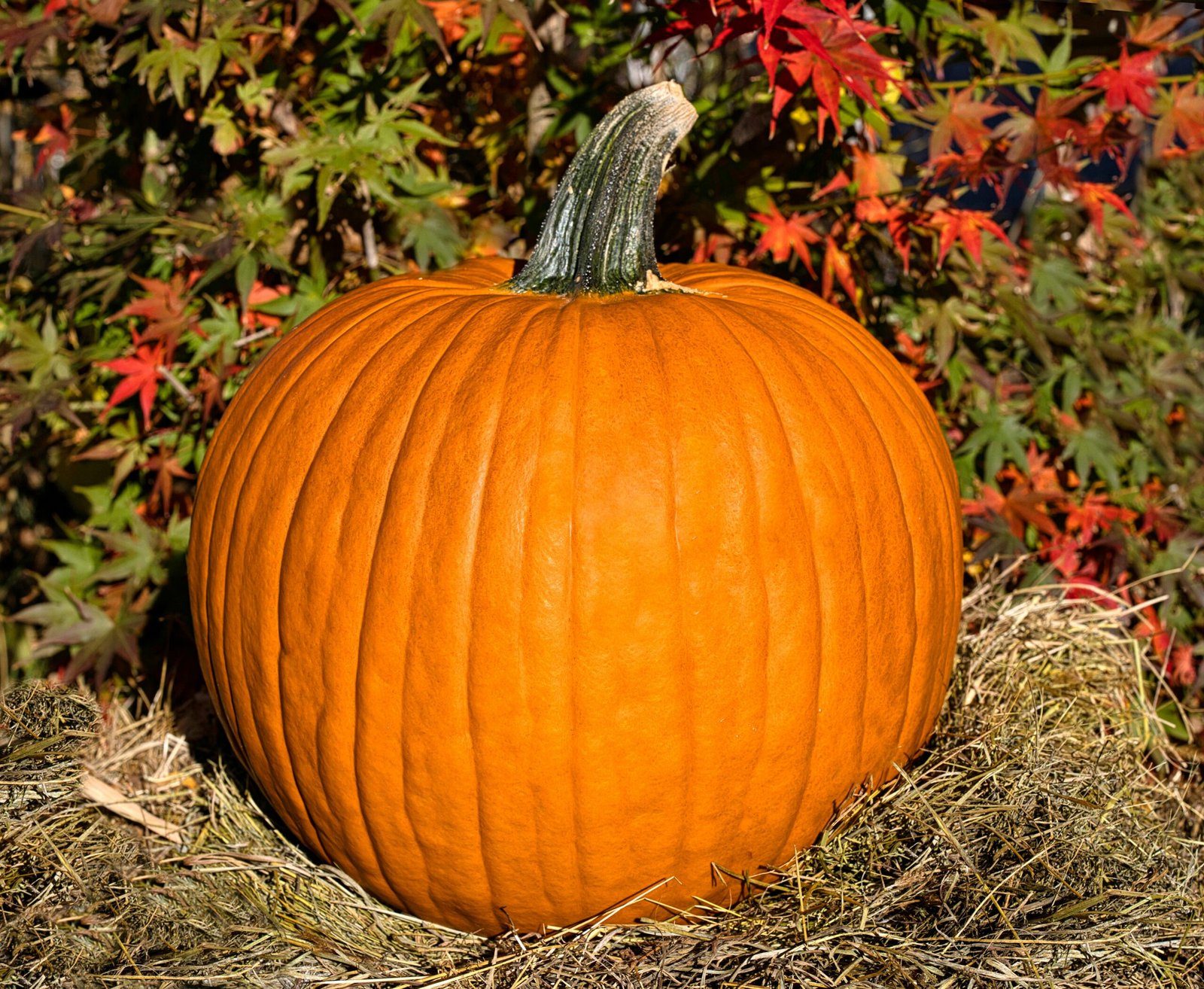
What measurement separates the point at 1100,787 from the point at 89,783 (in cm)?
207

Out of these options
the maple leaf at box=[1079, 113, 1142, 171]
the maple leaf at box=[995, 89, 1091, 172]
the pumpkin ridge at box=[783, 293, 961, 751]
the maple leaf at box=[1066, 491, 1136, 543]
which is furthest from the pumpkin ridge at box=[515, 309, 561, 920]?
the maple leaf at box=[1066, 491, 1136, 543]

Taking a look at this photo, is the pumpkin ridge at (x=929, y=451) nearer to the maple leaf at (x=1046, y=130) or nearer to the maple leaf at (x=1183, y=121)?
the maple leaf at (x=1046, y=130)

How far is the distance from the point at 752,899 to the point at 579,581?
2.33 ft

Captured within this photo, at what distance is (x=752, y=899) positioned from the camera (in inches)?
73.9

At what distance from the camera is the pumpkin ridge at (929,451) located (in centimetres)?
200

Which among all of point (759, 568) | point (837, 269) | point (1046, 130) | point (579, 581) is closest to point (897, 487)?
point (759, 568)

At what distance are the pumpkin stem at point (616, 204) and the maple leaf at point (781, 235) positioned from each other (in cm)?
71

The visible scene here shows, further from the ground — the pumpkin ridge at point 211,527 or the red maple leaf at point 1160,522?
the pumpkin ridge at point 211,527

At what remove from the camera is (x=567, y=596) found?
5.35 ft

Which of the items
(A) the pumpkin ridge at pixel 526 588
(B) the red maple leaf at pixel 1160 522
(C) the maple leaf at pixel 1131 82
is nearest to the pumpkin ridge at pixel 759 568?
(A) the pumpkin ridge at pixel 526 588

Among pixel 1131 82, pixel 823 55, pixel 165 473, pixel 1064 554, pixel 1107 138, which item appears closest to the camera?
pixel 823 55

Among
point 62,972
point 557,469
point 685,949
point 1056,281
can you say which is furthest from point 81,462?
point 1056,281

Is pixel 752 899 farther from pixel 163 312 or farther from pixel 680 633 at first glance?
pixel 163 312

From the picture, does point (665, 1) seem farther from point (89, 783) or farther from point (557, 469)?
point (89, 783)
